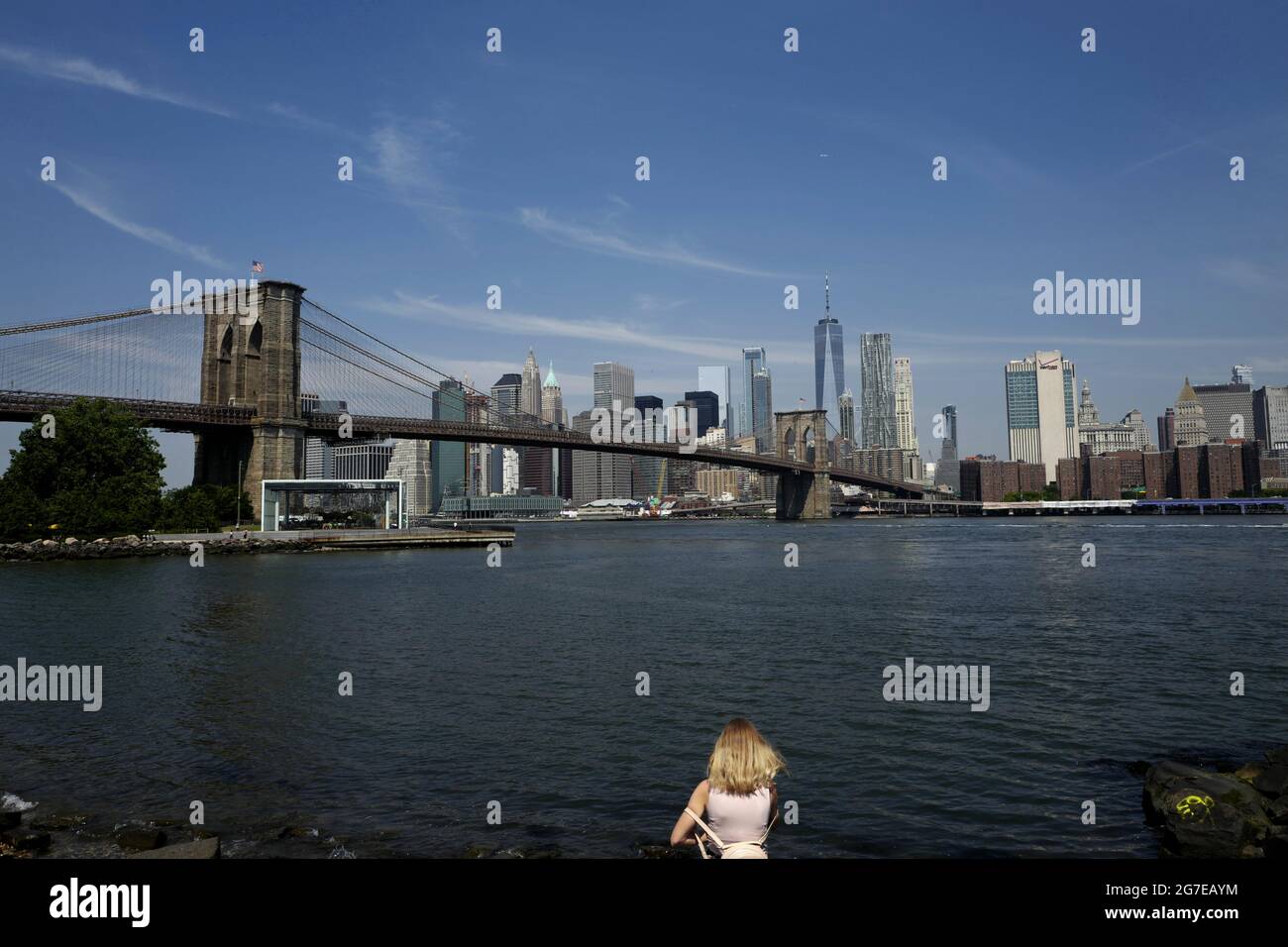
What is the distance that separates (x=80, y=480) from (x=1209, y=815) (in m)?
67.8

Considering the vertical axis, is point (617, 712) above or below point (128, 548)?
below

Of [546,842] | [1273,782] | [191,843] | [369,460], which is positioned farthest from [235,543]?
[369,460]

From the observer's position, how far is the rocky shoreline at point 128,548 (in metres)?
52.0

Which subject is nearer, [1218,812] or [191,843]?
[191,843]

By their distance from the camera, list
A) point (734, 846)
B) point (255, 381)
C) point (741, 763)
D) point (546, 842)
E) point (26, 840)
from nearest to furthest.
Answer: point (734, 846) < point (741, 763) < point (26, 840) < point (546, 842) < point (255, 381)

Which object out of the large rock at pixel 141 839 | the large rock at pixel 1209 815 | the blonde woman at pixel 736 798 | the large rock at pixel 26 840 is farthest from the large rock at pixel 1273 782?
the large rock at pixel 26 840

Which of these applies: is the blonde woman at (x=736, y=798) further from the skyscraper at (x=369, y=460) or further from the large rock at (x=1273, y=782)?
the skyscraper at (x=369, y=460)

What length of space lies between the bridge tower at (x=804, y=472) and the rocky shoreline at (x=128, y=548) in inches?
3232

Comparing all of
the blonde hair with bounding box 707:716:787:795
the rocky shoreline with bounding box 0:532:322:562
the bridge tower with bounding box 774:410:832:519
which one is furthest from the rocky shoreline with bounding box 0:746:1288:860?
the bridge tower with bounding box 774:410:832:519

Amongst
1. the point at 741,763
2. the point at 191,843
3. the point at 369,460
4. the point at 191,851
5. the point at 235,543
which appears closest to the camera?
the point at 741,763

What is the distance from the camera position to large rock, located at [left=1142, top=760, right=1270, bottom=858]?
8.47 meters

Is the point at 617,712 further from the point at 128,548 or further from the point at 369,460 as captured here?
the point at 369,460

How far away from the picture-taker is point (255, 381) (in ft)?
241
